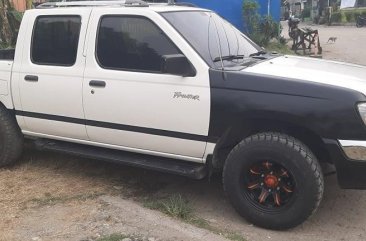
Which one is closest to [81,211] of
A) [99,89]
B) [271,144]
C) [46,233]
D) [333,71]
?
[46,233]

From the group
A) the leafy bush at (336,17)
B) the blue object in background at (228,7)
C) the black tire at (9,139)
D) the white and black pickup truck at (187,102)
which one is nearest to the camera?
the white and black pickup truck at (187,102)

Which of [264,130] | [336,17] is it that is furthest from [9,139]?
[336,17]

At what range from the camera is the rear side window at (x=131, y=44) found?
447cm

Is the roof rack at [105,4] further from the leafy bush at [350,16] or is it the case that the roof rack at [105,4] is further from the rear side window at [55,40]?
the leafy bush at [350,16]

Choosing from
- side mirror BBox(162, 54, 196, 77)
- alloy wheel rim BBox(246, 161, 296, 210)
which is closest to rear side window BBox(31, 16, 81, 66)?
side mirror BBox(162, 54, 196, 77)

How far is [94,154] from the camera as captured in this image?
4.90m

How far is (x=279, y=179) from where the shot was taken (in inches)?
160

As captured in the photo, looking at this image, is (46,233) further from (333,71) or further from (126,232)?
(333,71)

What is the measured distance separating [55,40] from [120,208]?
6.17 ft

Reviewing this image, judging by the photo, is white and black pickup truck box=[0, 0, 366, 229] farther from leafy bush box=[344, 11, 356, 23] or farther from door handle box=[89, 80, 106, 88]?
leafy bush box=[344, 11, 356, 23]

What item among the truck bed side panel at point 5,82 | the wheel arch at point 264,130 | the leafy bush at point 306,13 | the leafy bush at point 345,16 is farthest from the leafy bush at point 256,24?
the leafy bush at point 306,13

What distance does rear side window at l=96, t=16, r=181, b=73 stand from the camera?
447 centimetres

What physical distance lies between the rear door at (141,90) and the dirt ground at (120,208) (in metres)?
0.56

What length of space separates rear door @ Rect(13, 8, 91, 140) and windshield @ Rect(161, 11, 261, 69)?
1.00m
